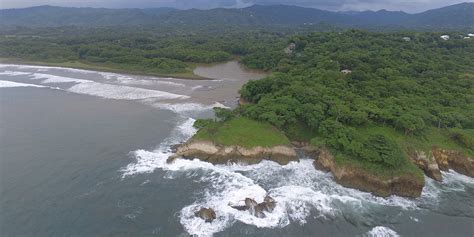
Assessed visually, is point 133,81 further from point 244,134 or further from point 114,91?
point 244,134

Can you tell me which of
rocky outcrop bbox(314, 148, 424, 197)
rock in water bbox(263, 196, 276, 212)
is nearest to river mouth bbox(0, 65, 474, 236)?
→ rock in water bbox(263, 196, 276, 212)

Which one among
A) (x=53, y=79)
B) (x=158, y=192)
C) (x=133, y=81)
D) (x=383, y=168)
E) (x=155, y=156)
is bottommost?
(x=158, y=192)

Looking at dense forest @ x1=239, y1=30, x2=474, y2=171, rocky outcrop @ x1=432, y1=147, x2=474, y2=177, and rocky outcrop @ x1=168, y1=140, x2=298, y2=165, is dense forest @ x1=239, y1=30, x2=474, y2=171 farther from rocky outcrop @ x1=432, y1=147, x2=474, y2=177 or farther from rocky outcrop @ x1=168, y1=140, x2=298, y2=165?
rocky outcrop @ x1=168, y1=140, x2=298, y2=165

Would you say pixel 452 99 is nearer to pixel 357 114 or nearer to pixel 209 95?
pixel 357 114

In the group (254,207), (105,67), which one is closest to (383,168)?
(254,207)

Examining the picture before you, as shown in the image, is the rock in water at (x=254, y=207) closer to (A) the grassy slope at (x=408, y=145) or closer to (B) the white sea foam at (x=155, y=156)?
(A) the grassy slope at (x=408, y=145)

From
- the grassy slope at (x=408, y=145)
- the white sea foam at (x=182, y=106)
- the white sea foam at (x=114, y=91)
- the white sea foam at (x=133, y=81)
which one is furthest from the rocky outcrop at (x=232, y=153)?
the white sea foam at (x=133, y=81)
